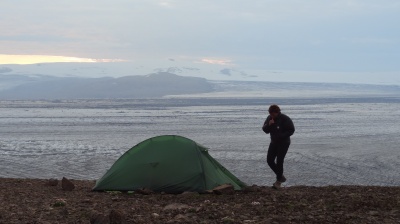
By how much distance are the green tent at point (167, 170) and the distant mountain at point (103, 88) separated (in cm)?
7718

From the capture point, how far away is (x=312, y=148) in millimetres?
23438

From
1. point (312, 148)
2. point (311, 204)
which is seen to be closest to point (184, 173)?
point (311, 204)

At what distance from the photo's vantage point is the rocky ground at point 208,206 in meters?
7.50

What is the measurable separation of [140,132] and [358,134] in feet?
35.4

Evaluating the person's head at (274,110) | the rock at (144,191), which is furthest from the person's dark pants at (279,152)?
the rock at (144,191)

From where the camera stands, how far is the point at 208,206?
845cm

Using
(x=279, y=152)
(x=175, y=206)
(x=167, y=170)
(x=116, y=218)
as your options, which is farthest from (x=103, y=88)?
(x=116, y=218)

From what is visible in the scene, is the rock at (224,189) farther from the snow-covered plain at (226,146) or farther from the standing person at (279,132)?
the snow-covered plain at (226,146)

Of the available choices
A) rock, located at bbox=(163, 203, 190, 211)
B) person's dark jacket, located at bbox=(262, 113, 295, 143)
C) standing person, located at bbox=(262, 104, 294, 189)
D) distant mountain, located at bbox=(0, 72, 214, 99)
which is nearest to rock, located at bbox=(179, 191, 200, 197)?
rock, located at bbox=(163, 203, 190, 211)

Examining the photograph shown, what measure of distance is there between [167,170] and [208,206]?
236 centimetres

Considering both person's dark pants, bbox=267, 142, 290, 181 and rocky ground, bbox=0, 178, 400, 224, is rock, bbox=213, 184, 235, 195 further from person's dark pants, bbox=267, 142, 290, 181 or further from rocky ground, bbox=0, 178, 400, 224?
person's dark pants, bbox=267, 142, 290, 181

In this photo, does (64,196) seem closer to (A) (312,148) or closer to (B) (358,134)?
(A) (312,148)

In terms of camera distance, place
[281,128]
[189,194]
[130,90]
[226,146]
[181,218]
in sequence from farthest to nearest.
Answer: [130,90] → [226,146] → [281,128] → [189,194] → [181,218]

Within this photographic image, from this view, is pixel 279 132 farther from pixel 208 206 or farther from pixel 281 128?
pixel 208 206
